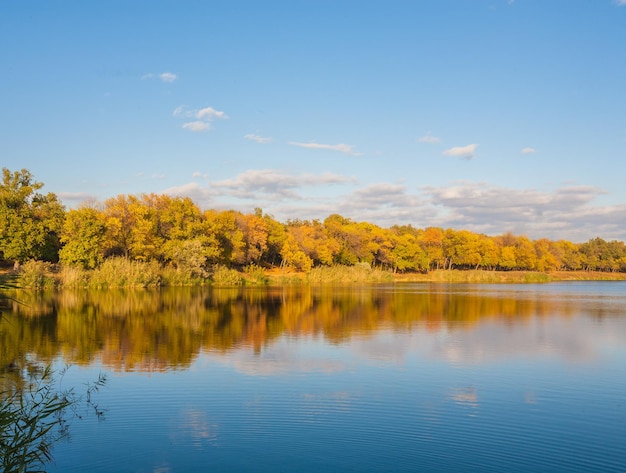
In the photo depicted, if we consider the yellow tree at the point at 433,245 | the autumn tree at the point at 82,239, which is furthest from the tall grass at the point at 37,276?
the yellow tree at the point at 433,245

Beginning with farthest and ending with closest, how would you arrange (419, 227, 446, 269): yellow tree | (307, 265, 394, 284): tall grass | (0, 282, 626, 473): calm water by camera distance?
(419, 227, 446, 269): yellow tree < (307, 265, 394, 284): tall grass < (0, 282, 626, 473): calm water

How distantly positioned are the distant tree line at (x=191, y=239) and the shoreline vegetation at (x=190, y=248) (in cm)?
11

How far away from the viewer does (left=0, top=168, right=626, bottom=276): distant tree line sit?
169 feet

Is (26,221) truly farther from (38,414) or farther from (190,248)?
(38,414)

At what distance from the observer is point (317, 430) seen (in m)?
10.3

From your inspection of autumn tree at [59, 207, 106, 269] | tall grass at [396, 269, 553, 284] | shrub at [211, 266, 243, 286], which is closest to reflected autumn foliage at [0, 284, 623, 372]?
autumn tree at [59, 207, 106, 269]

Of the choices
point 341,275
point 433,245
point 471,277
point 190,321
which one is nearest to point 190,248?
point 341,275

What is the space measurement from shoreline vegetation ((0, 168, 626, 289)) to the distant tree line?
0.35 ft

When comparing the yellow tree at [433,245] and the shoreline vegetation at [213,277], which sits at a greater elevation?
the yellow tree at [433,245]

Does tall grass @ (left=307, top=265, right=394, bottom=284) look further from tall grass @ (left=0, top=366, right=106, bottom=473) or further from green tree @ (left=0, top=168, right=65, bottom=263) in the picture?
tall grass @ (left=0, top=366, right=106, bottom=473)

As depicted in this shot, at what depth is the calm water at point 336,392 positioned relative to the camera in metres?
9.12

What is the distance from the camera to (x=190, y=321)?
2644 cm

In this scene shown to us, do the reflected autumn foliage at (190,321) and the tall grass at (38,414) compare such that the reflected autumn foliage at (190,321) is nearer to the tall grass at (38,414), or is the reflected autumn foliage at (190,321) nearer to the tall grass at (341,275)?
the tall grass at (38,414)

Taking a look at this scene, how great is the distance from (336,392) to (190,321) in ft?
47.9
